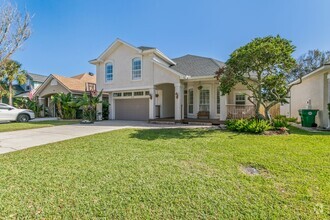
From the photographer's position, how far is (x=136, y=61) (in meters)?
16.3

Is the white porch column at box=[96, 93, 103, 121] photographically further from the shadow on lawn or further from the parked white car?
the shadow on lawn

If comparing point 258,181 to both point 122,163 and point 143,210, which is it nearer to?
point 143,210

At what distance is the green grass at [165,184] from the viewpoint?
2.87m

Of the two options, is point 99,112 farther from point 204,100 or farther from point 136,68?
point 204,100

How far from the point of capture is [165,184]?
366 cm

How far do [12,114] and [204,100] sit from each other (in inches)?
668

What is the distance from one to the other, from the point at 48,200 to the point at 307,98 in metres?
17.6

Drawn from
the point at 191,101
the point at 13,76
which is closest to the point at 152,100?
the point at 191,101

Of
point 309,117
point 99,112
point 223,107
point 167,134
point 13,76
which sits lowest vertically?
point 167,134

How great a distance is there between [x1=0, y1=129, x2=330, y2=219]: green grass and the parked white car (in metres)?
13.0

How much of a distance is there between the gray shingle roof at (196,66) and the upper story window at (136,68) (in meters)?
3.32

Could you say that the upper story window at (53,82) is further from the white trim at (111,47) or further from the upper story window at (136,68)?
the upper story window at (136,68)

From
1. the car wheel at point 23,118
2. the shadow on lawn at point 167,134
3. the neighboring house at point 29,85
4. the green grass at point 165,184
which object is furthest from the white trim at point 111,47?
the neighboring house at point 29,85

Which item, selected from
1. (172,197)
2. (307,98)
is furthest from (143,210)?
(307,98)
